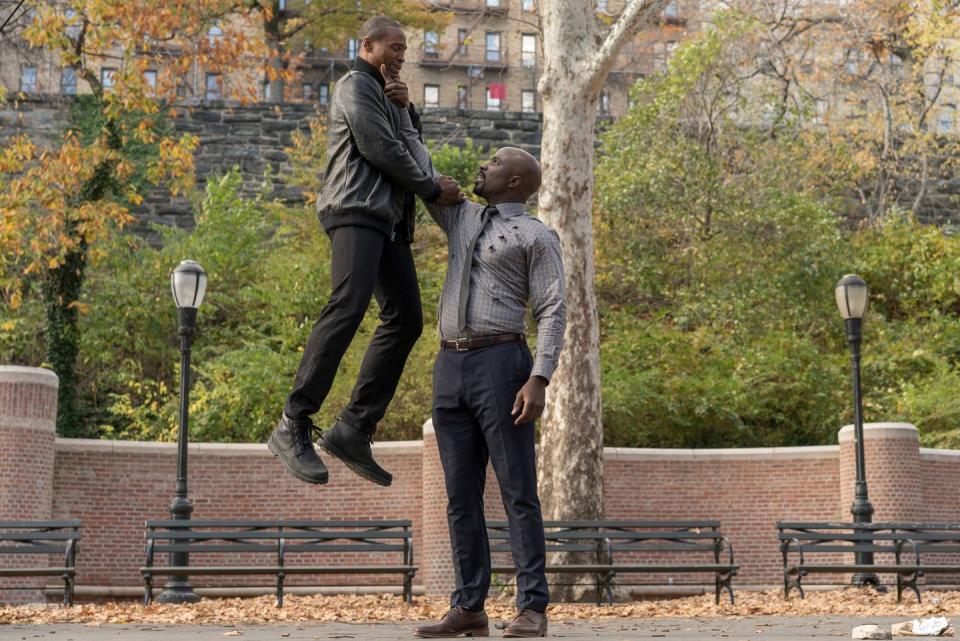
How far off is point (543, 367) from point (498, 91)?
48.0 meters

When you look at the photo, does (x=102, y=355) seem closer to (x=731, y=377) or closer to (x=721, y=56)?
(x=731, y=377)

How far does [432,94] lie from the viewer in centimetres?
6328


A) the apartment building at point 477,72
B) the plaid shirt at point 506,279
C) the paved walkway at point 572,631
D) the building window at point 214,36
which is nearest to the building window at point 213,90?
the building window at point 214,36

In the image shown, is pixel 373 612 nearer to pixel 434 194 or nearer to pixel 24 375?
pixel 434 194

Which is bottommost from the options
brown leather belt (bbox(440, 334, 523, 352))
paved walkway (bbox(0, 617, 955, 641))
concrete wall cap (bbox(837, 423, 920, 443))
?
paved walkway (bbox(0, 617, 955, 641))

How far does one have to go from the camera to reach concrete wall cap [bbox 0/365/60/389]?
16.1 meters

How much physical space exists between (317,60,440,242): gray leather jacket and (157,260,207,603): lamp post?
29.9ft

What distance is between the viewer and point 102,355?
23.4 meters

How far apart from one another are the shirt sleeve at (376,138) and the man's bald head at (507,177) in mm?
687

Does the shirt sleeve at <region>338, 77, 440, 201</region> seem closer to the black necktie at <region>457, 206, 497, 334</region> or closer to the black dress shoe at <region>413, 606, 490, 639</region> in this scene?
the black necktie at <region>457, 206, 497, 334</region>

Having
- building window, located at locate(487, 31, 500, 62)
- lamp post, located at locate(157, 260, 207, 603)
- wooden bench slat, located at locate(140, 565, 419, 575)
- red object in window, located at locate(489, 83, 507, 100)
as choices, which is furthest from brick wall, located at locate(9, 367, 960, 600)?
building window, located at locate(487, 31, 500, 62)

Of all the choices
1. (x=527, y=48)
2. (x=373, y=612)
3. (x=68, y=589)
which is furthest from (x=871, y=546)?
(x=527, y=48)

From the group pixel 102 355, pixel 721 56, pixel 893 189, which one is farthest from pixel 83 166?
pixel 893 189

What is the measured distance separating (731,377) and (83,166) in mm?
10755
